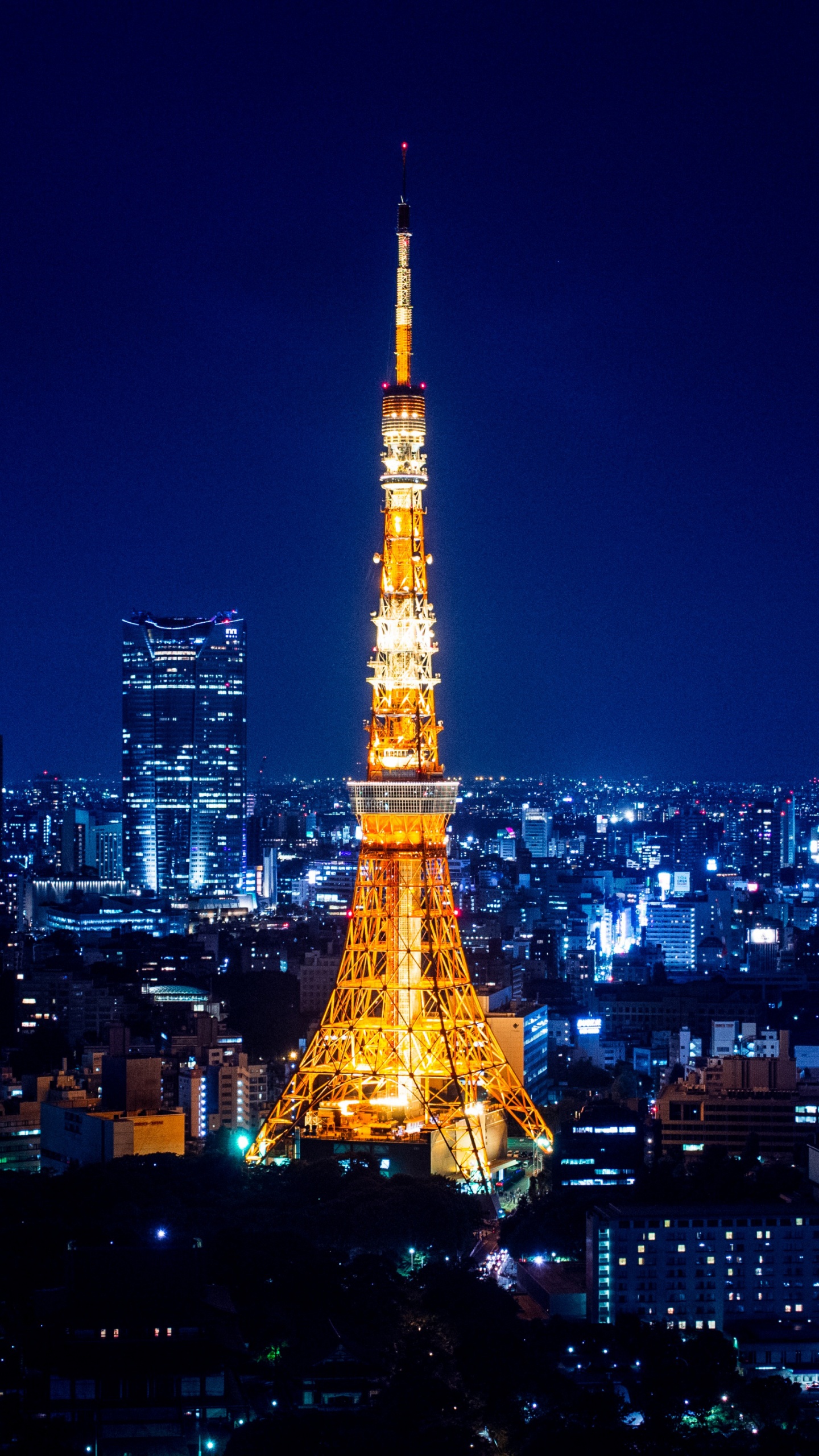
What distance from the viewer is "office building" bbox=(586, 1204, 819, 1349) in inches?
724

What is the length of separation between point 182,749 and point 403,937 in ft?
146

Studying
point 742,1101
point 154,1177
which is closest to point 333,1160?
point 154,1177

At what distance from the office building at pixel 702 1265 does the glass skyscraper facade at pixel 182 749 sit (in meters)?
47.1

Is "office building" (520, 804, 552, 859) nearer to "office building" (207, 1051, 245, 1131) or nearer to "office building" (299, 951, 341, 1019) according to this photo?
"office building" (299, 951, 341, 1019)

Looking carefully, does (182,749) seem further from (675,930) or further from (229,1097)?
(229,1097)

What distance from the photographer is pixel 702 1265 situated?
18.6 meters

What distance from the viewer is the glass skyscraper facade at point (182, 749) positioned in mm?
65875

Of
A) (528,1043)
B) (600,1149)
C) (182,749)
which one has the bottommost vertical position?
(600,1149)

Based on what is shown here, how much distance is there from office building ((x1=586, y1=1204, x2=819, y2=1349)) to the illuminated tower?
11.9ft

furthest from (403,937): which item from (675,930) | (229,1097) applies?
(675,930)

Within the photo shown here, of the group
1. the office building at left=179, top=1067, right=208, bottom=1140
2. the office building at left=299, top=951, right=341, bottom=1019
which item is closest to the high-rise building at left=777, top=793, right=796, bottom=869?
the office building at left=299, top=951, right=341, bottom=1019

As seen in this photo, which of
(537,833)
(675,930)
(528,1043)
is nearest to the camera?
(528,1043)

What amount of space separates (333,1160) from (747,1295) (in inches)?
163

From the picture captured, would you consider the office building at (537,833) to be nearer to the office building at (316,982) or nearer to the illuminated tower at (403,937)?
the office building at (316,982)
